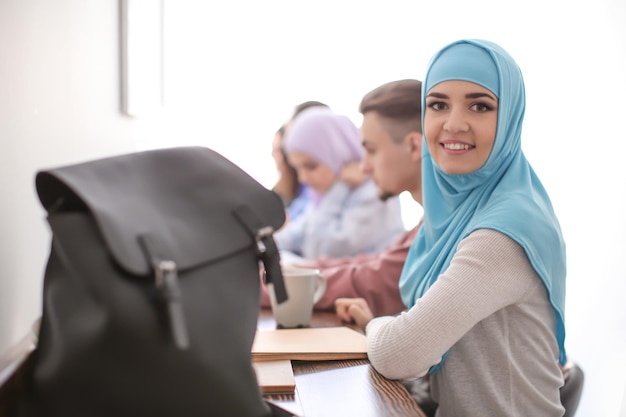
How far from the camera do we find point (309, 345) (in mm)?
1009

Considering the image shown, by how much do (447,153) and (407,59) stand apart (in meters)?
2.24

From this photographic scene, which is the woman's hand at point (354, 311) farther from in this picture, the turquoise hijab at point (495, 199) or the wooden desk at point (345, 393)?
the wooden desk at point (345, 393)

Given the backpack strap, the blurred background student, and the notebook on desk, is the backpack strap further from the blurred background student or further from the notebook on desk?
the blurred background student

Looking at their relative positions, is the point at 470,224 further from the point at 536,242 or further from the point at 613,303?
the point at 613,303

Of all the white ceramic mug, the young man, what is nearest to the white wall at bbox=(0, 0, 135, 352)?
the white ceramic mug

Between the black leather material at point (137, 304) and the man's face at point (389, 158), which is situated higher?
the black leather material at point (137, 304)

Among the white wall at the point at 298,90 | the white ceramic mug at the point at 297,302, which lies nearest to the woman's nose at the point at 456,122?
the white ceramic mug at the point at 297,302

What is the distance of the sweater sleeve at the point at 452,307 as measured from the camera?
0.94m

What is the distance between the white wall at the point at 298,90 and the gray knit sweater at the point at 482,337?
0.53 m

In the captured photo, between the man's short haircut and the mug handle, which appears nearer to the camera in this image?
the mug handle

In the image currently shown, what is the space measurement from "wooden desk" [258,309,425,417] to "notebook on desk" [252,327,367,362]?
13 mm

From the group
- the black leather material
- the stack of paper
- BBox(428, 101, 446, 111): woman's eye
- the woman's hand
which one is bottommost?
the woman's hand

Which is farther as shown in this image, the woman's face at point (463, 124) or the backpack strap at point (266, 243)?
the woman's face at point (463, 124)

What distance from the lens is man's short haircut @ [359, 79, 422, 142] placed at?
1.67 meters
